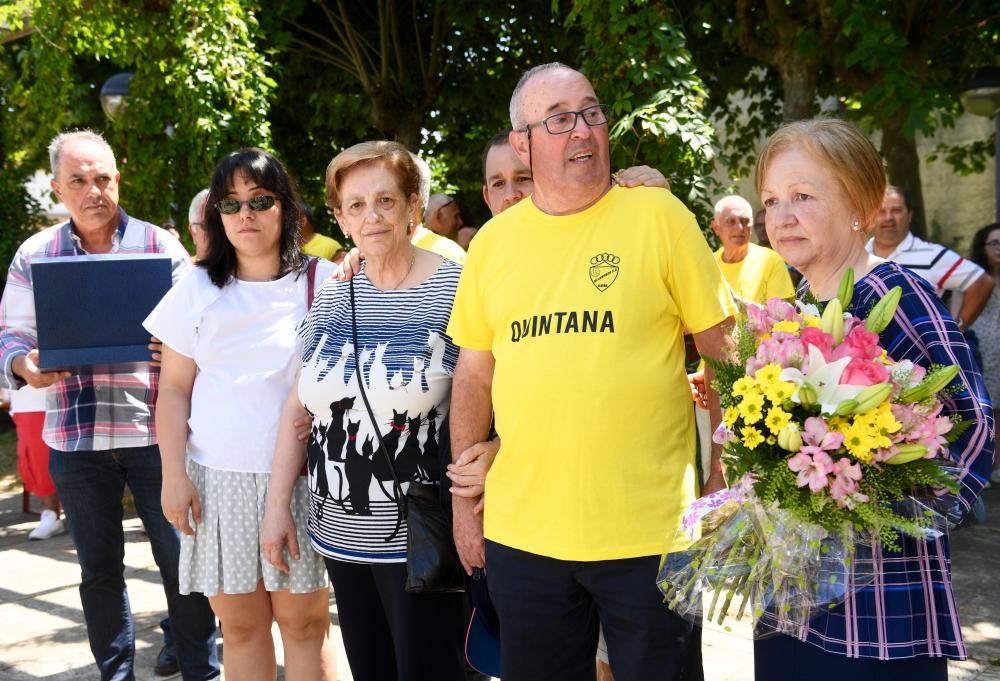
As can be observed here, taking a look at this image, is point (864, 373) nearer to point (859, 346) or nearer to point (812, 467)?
point (859, 346)

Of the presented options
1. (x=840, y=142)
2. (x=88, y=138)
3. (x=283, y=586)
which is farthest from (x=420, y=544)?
(x=88, y=138)

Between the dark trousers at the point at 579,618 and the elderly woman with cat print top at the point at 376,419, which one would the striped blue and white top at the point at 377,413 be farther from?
the dark trousers at the point at 579,618

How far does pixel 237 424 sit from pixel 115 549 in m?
1.10

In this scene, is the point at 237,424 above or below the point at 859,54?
below

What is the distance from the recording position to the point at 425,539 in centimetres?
283

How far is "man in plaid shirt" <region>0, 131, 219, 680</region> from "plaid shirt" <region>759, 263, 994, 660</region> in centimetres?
263

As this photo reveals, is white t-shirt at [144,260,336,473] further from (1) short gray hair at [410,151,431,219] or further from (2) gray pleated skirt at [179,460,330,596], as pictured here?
(1) short gray hair at [410,151,431,219]

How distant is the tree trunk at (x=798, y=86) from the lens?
7980 mm

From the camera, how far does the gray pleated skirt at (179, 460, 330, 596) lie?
3291 millimetres

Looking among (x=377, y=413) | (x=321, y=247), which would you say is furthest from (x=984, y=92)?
(x=377, y=413)

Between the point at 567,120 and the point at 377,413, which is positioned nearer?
the point at 567,120

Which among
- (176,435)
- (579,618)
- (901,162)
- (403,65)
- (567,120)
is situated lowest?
(579,618)

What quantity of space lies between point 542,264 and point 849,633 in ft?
3.73

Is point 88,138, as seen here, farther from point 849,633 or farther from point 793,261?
point 849,633
